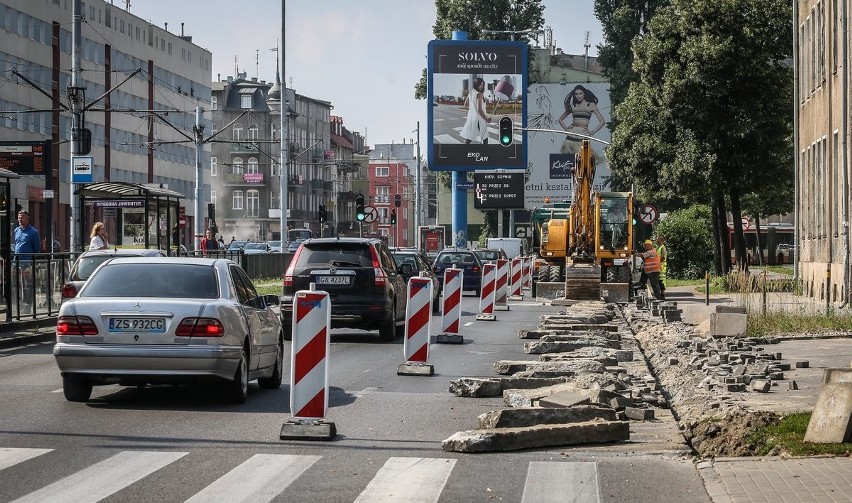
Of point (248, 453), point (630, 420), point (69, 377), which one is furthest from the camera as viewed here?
point (69, 377)

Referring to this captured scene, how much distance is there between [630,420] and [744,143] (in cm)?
3835

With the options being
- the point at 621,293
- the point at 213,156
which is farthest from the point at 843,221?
the point at 213,156

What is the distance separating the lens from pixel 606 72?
81125 mm

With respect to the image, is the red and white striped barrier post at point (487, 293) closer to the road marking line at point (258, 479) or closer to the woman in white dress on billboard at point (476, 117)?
the road marking line at point (258, 479)

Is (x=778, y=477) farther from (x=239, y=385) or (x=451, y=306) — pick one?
(x=451, y=306)

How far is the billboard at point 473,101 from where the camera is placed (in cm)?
5869

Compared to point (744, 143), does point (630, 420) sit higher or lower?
lower

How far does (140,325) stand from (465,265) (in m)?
33.0

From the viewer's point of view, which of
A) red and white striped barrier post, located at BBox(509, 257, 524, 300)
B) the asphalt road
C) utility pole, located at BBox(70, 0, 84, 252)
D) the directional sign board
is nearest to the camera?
the asphalt road

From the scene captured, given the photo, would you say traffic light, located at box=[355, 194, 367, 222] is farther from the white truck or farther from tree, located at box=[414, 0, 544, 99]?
tree, located at box=[414, 0, 544, 99]

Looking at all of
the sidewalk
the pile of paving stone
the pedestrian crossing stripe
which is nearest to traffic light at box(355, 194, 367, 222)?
the pile of paving stone

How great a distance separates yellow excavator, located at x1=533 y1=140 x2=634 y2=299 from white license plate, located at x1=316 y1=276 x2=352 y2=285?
18464 mm

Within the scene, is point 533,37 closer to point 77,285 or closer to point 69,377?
point 77,285

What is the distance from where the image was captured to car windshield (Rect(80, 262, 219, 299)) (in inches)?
528
